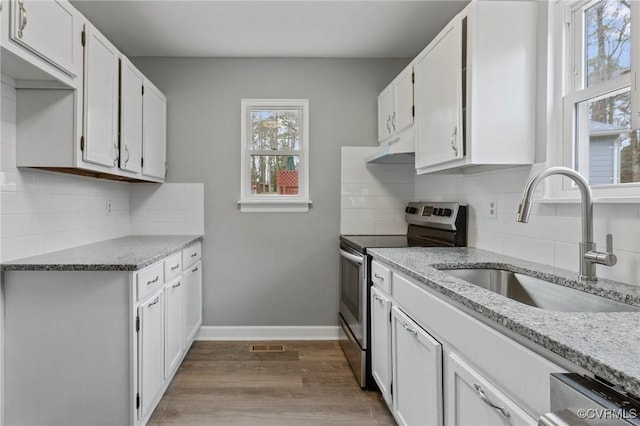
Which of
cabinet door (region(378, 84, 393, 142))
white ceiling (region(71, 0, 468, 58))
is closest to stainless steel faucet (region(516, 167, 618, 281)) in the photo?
white ceiling (region(71, 0, 468, 58))

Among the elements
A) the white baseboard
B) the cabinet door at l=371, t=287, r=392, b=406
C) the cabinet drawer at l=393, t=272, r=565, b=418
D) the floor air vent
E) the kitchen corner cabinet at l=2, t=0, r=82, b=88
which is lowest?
the floor air vent

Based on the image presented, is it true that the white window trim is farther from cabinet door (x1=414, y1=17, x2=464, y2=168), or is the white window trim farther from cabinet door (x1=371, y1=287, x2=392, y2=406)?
cabinet door (x1=371, y1=287, x2=392, y2=406)

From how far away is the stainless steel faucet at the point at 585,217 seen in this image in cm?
129

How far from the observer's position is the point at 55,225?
2.19 metres

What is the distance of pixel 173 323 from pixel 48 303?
2.56 ft

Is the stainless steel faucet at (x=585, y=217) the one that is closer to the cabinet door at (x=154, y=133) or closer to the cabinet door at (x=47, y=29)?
the cabinet door at (x=47, y=29)

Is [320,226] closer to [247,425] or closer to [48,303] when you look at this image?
[247,425]

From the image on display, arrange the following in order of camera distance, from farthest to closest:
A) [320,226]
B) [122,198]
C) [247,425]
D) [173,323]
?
[320,226] → [122,198] → [173,323] → [247,425]

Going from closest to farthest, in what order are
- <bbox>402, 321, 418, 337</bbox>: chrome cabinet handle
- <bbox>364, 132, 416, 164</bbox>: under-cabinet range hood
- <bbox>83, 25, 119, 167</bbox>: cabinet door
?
<bbox>402, 321, 418, 337</bbox>: chrome cabinet handle
<bbox>83, 25, 119, 167</bbox>: cabinet door
<bbox>364, 132, 416, 164</bbox>: under-cabinet range hood

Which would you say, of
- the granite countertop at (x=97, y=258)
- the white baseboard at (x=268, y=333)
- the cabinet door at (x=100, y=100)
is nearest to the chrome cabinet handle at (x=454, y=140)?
the granite countertop at (x=97, y=258)

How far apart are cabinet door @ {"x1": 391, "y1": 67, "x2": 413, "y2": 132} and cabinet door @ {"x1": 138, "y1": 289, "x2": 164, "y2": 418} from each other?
197 cm

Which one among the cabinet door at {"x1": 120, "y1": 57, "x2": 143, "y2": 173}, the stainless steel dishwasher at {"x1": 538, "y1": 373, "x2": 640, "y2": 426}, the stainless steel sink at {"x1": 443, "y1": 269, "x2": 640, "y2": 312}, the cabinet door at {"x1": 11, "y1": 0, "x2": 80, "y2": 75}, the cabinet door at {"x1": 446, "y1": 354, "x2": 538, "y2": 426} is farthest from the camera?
the cabinet door at {"x1": 120, "y1": 57, "x2": 143, "y2": 173}

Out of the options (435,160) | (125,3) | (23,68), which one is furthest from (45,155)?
(435,160)

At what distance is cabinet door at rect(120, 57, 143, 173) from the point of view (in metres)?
2.39
